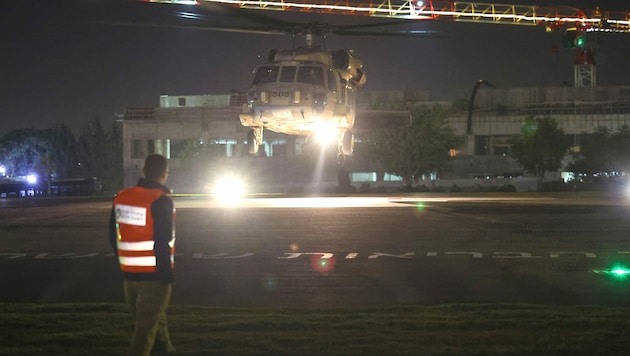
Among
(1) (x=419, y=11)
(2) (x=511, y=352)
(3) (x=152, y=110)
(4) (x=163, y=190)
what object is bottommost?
(2) (x=511, y=352)

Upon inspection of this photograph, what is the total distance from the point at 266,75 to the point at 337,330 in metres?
20.5

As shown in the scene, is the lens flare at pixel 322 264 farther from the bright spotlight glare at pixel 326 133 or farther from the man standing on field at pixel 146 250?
the bright spotlight glare at pixel 326 133

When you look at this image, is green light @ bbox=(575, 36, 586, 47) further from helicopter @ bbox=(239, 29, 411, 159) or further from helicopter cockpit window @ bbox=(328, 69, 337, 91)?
helicopter cockpit window @ bbox=(328, 69, 337, 91)

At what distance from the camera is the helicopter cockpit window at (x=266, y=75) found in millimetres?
29922

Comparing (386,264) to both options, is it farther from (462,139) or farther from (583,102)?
(583,102)

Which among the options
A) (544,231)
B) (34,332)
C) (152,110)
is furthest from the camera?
(152,110)

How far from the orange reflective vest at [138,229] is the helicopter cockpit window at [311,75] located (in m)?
21.7

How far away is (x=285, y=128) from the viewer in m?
32.2

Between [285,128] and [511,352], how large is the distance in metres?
23.6

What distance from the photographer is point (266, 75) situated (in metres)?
30.0

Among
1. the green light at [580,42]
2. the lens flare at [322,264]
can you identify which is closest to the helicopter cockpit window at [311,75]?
the lens flare at [322,264]

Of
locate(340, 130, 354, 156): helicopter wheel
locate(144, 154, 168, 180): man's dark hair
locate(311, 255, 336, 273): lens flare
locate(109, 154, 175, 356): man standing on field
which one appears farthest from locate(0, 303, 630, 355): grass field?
locate(340, 130, 354, 156): helicopter wheel

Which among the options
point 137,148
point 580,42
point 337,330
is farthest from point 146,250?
point 137,148

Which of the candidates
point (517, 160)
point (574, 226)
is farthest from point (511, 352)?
point (517, 160)
